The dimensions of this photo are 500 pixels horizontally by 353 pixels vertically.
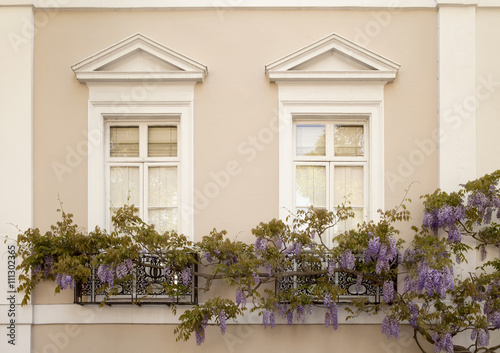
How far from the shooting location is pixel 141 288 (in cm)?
769

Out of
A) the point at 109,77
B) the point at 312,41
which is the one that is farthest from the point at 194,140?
the point at 312,41

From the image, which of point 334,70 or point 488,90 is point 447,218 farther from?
point 334,70

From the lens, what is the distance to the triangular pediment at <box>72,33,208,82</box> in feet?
25.9

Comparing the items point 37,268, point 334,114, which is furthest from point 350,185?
point 37,268

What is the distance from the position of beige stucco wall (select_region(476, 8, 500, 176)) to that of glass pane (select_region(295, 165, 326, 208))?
2.18 metres

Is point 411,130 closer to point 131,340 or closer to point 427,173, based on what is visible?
point 427,173

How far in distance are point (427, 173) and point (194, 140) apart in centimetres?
328

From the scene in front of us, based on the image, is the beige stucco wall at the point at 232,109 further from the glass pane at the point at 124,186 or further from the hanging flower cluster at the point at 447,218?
the glass pane at the point at 124,186

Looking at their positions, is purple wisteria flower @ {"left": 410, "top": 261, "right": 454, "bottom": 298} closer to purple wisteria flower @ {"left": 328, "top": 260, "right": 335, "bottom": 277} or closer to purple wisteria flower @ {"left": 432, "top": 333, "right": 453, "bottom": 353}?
purple wisteria flower @ {"left": 432, "top": 333, "right": 453, "bottom": 353}

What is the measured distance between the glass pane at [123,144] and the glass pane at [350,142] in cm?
293

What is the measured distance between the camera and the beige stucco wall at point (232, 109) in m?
7.81

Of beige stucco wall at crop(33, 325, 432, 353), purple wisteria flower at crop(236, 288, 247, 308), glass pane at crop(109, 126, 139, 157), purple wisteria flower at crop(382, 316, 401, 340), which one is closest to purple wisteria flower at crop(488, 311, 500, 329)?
beige stucco wall at crop(33, 325, 432, 353)

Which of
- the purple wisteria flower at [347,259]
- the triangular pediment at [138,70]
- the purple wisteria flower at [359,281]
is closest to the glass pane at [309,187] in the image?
the purple wisteria flower at [347,259]

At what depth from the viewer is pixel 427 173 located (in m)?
7.92
